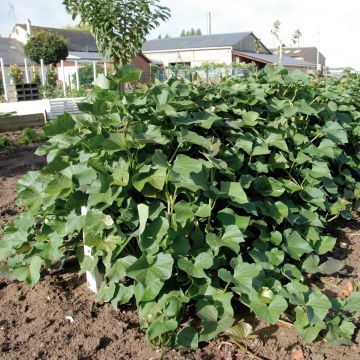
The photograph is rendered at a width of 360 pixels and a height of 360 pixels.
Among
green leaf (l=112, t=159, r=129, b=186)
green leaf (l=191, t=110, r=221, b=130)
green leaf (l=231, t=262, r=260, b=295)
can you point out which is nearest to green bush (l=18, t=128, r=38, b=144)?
green leaf (l=191, t=110, r=221, b=130)

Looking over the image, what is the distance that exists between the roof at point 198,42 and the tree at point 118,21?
33.5 meters

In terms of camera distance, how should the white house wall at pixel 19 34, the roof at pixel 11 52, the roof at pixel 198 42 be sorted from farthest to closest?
1. the white house wall at pixel 19 34
2. the roof at pixel 198 42
3. the roof at pixel 11 52

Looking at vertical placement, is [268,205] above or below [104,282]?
above

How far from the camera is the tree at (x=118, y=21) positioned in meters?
6.70

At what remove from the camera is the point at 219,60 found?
Answer: 39.2m

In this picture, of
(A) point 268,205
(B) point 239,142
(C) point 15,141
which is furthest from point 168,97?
(C) point 15,141

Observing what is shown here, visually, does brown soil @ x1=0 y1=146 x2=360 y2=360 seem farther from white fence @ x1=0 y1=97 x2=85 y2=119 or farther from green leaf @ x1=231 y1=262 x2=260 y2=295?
white fence @ x1=0 y1=97 x2=85 y2=119

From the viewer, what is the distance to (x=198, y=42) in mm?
41406

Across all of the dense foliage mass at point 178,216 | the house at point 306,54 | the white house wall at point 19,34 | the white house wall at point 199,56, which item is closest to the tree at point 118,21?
the dense foliage mass at point 178,216

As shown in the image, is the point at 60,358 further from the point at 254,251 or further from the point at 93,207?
the point at 254,251

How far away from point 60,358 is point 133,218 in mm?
682

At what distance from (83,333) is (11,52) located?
123 feet

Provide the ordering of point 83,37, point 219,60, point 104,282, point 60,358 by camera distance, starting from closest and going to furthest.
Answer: point 60,358
point 104,282
point 219,60
point 83,37

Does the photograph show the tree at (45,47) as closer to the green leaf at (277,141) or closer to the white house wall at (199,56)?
the white house wall at (199,56)
